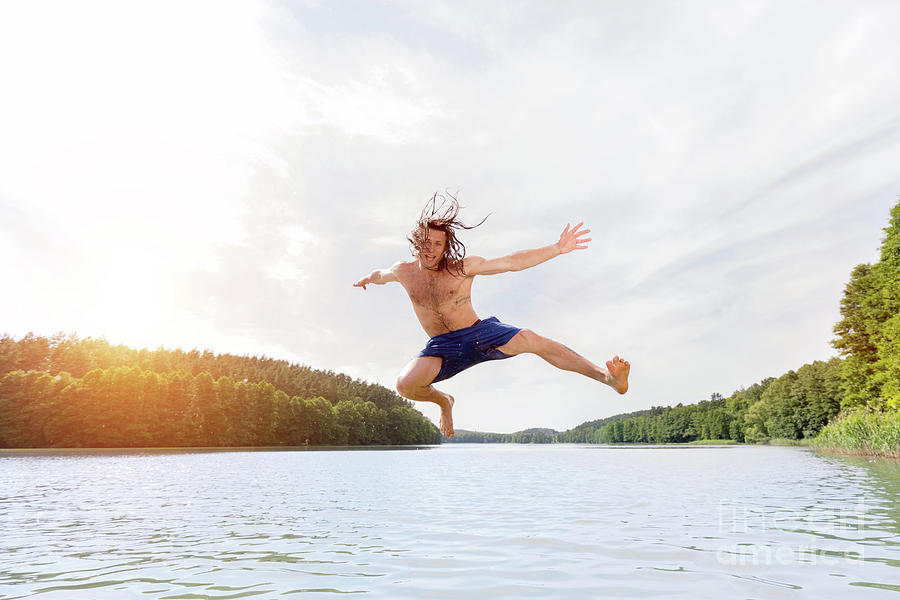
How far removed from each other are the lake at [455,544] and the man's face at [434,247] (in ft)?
11.1

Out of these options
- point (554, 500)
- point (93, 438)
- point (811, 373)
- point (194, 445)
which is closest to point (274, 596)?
point (554, 500)

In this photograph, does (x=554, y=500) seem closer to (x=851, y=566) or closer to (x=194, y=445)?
(x=851, y=566)

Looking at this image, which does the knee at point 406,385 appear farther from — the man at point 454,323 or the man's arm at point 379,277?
the man's arm at point 379,277

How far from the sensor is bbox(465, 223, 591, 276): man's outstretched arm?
257 inches

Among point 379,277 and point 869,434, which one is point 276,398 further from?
point 379,277

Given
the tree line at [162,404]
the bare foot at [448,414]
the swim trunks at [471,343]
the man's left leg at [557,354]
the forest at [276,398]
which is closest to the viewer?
the man's left leg at [557,354]

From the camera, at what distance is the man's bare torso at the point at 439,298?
23.1 ft

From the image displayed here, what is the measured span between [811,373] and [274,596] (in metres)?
92.3

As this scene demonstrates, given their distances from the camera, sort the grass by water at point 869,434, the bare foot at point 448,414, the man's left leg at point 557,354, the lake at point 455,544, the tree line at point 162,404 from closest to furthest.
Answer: the lake at point 455,544 < the man's left leg at point 557,354 < the bare foot at point 448,414 < the grass by water at point 869,434 < the tree line at point 162,404

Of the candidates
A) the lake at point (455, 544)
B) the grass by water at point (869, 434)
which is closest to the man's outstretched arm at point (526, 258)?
the lake at point (455, 544)

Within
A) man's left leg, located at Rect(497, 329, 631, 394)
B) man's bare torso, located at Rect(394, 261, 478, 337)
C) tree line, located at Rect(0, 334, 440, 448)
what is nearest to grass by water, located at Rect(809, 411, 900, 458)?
man's left leg, located at Rect(497, 329, 631, 394)

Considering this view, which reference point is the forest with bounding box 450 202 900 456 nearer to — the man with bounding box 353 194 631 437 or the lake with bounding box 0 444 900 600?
the lake with bounding box 0 444 900 600

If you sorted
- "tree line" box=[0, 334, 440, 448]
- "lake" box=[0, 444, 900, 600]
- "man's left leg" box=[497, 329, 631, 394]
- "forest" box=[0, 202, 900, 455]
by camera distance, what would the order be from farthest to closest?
"tree line" box=[0, 334, 440, 448], "forest" box=[0, 202, 900, 455], "man's left leg" box=[497, 329, 631, 394], "lake" box=[0, 444, 900, 600]

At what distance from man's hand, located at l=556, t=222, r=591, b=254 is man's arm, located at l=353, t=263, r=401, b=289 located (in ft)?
6.62
